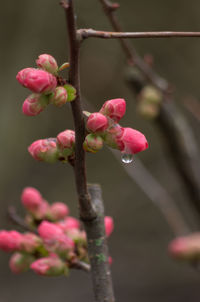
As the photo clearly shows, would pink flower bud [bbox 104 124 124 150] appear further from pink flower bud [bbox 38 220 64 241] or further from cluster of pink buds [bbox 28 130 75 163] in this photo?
pink flower bud [bbox 38 220 64 241]

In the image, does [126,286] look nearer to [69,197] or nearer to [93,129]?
[69,197]

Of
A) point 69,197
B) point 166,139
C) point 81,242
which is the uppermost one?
point 69,197

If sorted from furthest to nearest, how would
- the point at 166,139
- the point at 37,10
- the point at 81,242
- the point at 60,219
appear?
the point at 37,10
the point at 166,139
the point at 60,219
the point at 81,242

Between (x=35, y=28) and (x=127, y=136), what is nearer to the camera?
(x=127, y=136)

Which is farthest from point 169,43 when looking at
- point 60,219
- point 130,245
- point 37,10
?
point 60,219

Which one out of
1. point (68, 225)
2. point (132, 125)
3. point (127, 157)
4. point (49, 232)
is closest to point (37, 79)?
point (127, 157)

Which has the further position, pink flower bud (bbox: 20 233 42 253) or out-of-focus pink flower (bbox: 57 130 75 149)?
pink flower bud (bbox: 20 233 42 253)

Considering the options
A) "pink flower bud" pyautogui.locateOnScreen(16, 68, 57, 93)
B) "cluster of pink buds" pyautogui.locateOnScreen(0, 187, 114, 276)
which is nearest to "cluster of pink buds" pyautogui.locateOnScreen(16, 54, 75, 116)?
"pink flower bud" pyautogui.locateOnScreen(16, 68, 57, 93)

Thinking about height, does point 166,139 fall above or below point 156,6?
below
